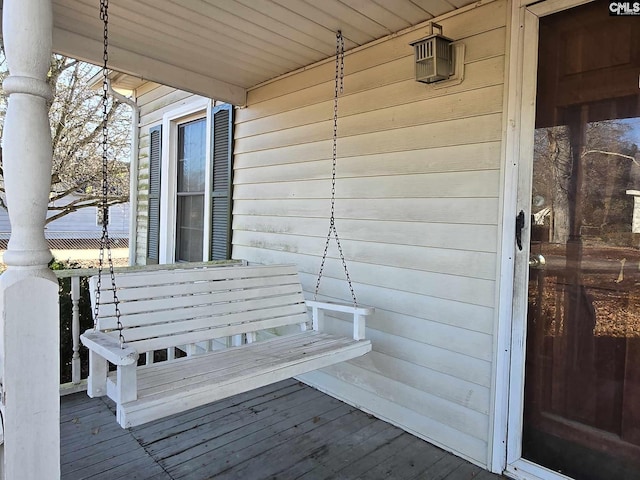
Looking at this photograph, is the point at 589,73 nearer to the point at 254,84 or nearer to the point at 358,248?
the point at 358,248

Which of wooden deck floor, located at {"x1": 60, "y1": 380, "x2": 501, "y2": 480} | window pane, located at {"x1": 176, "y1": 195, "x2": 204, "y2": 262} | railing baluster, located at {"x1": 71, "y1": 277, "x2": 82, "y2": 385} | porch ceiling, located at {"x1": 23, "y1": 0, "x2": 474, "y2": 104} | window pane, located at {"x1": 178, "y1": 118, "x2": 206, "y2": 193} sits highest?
porch ceiling, located at {"x1": 23, "y1": 0, "x2": 474, "y2": 104}

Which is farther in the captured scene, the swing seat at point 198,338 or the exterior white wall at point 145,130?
the exterior white wall at point 145,130

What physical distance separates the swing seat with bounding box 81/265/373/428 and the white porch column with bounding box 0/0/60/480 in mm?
279

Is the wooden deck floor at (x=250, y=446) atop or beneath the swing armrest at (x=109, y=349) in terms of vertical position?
beneath

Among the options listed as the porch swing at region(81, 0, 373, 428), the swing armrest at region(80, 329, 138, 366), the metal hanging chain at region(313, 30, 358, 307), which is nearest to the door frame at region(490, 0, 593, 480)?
the porch swing at region(81, 0, 373, 428)

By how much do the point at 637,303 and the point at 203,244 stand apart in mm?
3574

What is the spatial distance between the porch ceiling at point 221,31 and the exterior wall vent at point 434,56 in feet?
0.59

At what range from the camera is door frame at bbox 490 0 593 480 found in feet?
6.31

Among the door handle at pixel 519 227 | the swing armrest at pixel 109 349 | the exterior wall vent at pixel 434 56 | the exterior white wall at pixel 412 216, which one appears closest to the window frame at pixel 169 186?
the exterior white wall at pixel 412 216

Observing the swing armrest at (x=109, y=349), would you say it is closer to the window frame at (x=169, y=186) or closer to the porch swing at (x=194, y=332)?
the porch swing at (x=194, y=332)

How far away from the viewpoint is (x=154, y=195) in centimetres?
502

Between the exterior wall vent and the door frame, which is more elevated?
the exterior wall vent

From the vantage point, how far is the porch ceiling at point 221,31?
7.22ft

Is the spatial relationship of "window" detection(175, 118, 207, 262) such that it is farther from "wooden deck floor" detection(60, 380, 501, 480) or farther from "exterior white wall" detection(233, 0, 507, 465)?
"wooden deck floor" detection(60, 380, 501, 480)
